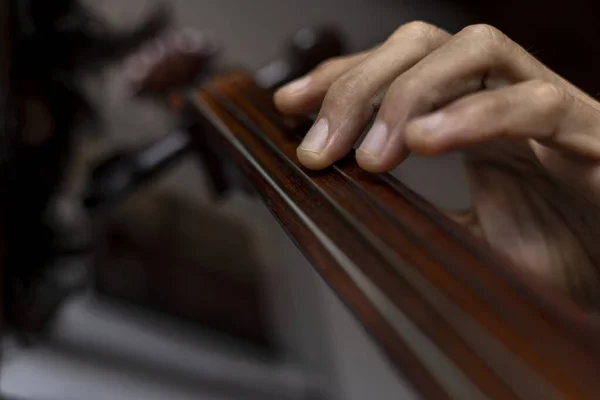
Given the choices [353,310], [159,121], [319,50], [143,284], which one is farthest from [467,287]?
[159,121]

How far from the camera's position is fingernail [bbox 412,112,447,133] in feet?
0.85

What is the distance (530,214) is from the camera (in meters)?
0.37

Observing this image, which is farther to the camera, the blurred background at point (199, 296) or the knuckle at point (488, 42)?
the blurred background at point (199, 296)

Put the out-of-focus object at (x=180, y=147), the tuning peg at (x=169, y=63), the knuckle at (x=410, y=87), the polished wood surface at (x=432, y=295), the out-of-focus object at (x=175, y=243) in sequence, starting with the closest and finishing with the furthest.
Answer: the polished wood surface at (x=432, y=295) < the knuckle at (x=410, y=87) < the out-of-focus object at (x=180, y=147) < the out-of-focus object at (x=175, y=243) < the tuning peg at (x=169, y=63)

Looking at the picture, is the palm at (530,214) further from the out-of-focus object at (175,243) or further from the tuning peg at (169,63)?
the tuning peg at (169,63)

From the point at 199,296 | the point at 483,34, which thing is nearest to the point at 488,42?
the point at 483,34

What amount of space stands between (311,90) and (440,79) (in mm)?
118

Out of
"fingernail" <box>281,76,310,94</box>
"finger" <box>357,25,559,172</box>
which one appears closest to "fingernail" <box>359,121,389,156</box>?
"finger" <box>357,25,559,172</box>

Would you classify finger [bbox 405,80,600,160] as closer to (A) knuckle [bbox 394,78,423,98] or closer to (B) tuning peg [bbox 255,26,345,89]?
(A) knuckle [bbox 394,78,423,98]

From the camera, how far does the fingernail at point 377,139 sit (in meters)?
0.29

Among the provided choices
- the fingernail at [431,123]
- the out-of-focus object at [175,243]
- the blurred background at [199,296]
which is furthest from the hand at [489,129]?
the blurred background at [199,296]

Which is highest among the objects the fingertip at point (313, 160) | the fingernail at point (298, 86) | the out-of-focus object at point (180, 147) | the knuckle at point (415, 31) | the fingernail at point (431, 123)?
the knuckle at point (415, 31)

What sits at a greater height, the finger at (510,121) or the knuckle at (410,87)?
the knuckle at (410,87)

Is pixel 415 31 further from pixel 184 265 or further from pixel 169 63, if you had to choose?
pixel 184 265
